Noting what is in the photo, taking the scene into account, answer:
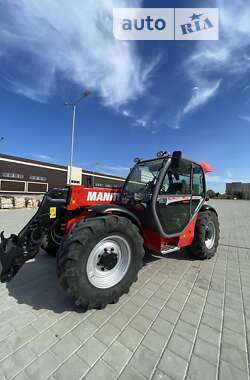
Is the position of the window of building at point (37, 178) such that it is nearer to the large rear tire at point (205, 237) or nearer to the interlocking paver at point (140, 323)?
the large rear tire at point (205, 237)

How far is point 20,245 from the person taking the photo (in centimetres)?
318

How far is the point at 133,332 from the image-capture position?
2318 millimetres

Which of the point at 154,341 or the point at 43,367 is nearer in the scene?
the point at 43,367

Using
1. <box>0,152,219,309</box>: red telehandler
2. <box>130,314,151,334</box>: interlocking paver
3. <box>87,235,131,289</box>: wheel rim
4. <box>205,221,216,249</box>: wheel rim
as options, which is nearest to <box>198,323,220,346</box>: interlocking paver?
<box>130,314,151,334</box>: interlocking paver

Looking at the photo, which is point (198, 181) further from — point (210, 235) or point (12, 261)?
point (12, 261)

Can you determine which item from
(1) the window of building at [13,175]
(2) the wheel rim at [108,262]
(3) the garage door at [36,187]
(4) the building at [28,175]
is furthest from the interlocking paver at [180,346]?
(3) the garage door at [36,187]

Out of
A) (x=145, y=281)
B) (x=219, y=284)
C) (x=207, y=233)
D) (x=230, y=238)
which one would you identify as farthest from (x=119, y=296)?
(x=230, y=238)

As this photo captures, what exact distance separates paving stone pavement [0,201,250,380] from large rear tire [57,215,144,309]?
26 centimetres

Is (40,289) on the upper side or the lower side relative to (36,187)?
lower

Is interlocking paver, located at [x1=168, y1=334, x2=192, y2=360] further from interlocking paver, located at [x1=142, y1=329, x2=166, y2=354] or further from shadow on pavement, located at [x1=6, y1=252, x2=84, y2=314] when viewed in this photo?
shadow on pavement, located at [x1=6, y1=252, x2=84, y2=314]

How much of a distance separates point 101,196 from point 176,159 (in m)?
1.48

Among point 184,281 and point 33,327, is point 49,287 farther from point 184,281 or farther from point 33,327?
point 184,281

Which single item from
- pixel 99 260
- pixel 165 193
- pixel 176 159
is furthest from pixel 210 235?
pixel 99 260

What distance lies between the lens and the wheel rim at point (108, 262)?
283 centimetres
